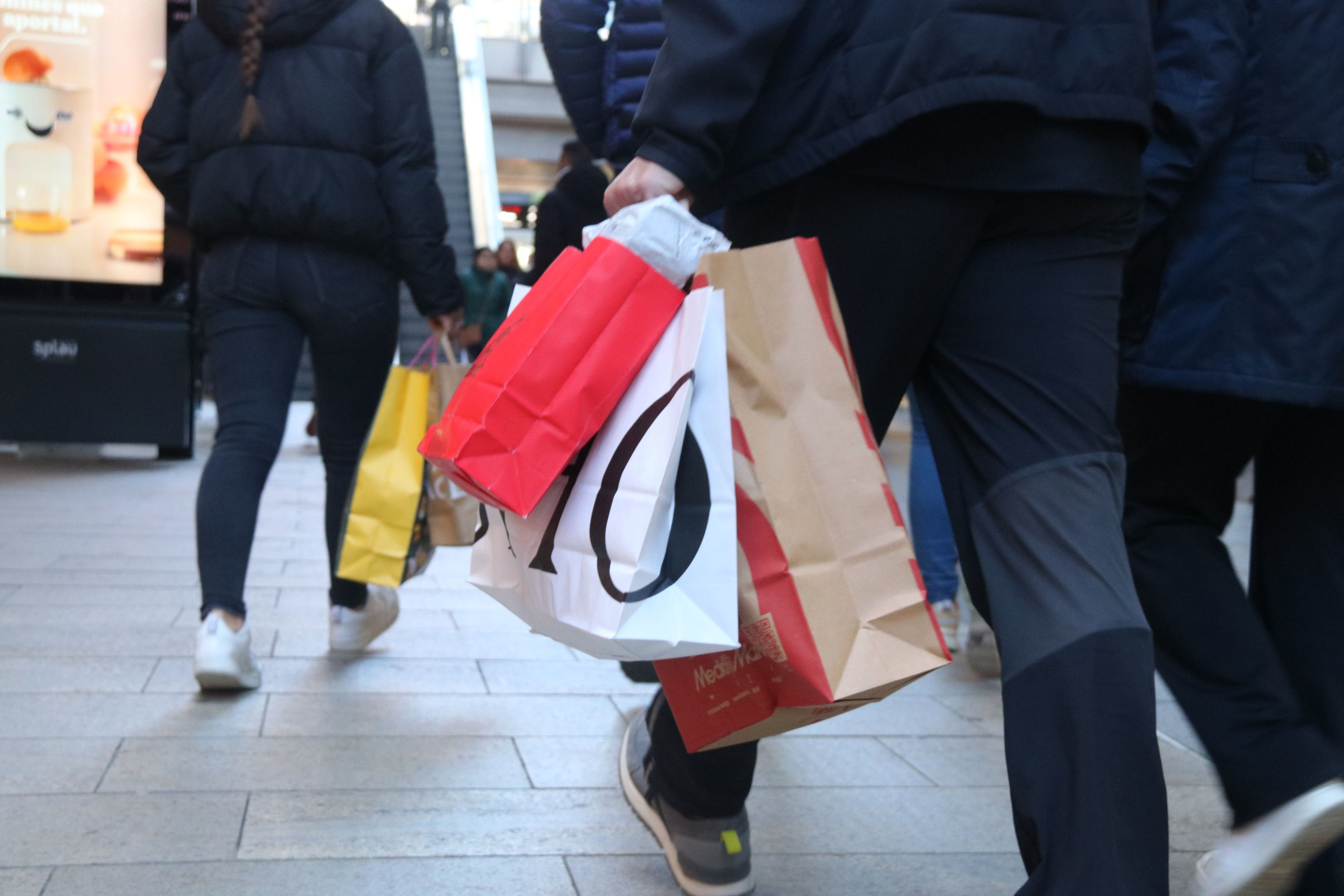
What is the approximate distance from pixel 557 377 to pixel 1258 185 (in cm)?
103

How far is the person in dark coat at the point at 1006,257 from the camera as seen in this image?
1367 millimetres

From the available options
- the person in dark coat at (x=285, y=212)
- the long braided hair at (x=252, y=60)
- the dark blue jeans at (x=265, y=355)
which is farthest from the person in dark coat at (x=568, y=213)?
the long braided hair at (x=252, y=60)

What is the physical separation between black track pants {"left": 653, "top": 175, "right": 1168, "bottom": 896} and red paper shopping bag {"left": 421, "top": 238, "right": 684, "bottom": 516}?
0.89 feet

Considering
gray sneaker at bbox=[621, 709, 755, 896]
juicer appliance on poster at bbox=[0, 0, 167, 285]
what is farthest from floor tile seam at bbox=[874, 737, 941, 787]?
juicer appliance on poster at bbox=[0, 0, 167, 285]

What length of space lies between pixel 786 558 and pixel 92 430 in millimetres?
6588

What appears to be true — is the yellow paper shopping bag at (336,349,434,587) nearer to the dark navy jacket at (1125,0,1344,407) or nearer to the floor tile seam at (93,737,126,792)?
the floor tile seam at (93,737,126,792)

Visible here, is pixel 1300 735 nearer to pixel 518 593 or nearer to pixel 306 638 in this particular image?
pixel 518 593

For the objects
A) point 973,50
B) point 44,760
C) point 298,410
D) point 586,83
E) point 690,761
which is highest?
point 973,50

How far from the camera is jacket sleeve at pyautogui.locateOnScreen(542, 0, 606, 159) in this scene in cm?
267

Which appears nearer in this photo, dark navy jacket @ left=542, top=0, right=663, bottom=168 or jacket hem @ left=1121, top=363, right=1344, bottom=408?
jacket hem @ left=1121, top=363, right=1344, bottom=408

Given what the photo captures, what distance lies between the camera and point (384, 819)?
217 cm

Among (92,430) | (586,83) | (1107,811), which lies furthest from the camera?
(92,430)

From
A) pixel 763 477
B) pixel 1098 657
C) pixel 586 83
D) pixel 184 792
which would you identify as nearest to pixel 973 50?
pixel 763 477

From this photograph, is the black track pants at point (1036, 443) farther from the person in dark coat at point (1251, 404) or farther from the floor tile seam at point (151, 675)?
the floor tile seam at point (151, 675)
